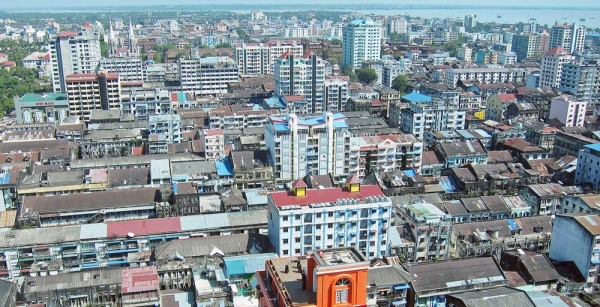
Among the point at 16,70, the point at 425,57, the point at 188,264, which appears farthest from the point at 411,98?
the point at 16,70

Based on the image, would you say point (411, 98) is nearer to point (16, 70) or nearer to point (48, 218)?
point (48, 218)

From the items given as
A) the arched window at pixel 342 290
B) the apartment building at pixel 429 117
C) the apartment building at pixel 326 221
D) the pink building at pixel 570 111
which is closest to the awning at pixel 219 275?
the apartment building at pixel 326 221

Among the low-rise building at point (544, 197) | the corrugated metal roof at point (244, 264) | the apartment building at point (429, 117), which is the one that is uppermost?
the apartment building at point (429, 117)

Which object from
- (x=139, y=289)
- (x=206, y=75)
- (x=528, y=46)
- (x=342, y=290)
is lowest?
(x=139, y=289)

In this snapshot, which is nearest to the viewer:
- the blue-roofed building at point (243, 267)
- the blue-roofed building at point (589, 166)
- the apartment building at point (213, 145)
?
the blue-roofed building at point (243, 267)

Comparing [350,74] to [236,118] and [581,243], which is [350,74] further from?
[581,243]

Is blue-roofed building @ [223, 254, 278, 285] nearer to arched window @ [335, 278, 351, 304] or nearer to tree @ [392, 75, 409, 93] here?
arched window @ [335, 278, 351, 304]

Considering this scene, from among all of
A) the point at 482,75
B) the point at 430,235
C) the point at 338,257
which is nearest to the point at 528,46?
the point at 482,75

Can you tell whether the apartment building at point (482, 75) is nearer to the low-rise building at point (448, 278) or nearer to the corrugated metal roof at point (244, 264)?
the low-rise building at point (448, 278)
